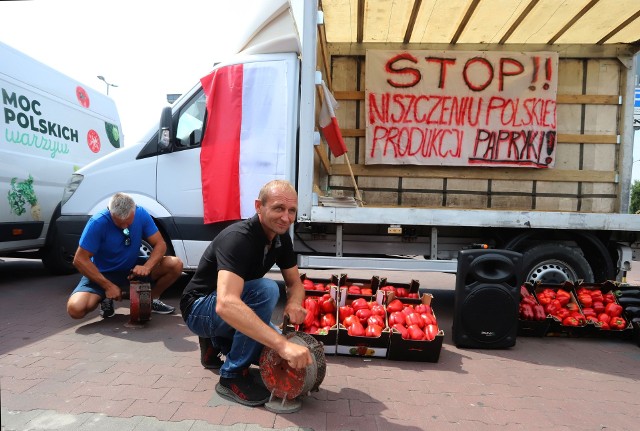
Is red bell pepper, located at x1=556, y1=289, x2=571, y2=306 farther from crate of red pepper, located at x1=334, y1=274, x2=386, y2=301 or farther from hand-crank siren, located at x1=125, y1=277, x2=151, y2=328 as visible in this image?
hand-crank siren, located at x1=125, y1=277, x2=151, y2=328

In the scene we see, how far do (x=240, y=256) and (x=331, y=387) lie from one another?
46.3 inches

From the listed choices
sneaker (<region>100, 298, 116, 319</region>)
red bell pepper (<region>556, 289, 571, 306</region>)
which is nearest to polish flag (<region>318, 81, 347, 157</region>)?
red bell pepper (<region>556, 289, 571, 306</region>)

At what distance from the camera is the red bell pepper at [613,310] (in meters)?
3.97

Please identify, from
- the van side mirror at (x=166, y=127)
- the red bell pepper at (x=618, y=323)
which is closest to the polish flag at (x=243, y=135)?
the van side mirror at (x=166, y=127)

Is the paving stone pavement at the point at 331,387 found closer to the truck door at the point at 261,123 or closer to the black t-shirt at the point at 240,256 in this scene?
the black t-shirt at the point at 240,256

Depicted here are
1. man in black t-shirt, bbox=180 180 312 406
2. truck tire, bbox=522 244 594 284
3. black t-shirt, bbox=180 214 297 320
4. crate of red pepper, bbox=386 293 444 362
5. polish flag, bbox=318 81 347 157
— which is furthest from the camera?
polish flag, bbox=318 81 347 157

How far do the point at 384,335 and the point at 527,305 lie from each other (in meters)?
1.64

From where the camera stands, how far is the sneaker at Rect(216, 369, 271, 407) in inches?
97.4

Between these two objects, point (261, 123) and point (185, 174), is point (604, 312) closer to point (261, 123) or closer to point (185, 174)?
point (261, 123)

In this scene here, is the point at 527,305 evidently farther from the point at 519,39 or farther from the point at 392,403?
the point at 519,39

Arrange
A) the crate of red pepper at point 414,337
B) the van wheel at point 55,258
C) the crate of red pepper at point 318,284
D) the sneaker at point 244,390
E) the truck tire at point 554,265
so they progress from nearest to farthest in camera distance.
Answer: the sneaker at point 244,390 < the crate of red pepper at point 414,337 < the crate of red pepper at point 318,284 < the truck tire at point 554,265 < the van wheel at point 55,258

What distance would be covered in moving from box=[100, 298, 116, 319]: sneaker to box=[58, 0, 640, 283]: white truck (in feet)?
2.97

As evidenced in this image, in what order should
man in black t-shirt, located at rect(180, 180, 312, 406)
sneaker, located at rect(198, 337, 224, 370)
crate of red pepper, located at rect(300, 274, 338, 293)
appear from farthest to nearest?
crate of red pepper, located at rect(300, 274, 338, 293), sneaker, located at rect(198, 337, 224, 370), man in black t-shirt, located at rect(180, 180, 312, 406)

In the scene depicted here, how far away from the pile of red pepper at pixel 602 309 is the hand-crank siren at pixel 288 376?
117 inches
